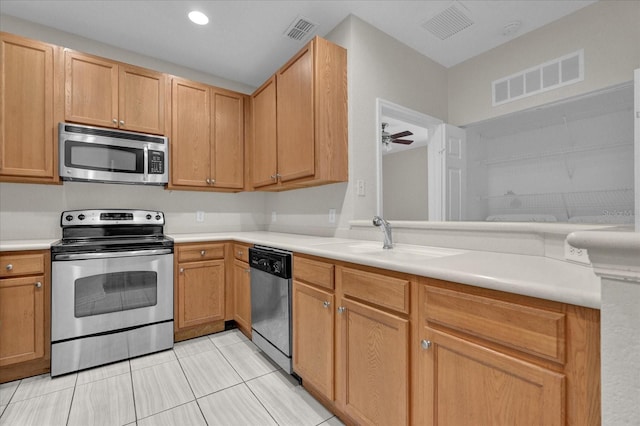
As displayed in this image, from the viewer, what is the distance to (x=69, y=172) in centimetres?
229

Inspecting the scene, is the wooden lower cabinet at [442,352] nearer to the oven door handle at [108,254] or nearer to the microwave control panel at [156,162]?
the oven door handle at [108,254]

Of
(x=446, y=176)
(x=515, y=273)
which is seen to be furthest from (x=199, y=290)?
(x=446, y=176)

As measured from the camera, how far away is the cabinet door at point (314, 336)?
1.56m

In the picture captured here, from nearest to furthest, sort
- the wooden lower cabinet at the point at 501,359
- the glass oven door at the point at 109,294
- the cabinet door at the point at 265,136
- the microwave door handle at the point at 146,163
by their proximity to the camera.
Result: the wooden lower cabinet at the point at 501,359 → the glass oven door at the point at 109,294 → the microwave door handle at the point at 146,163 → the cabinet door at the point at 265,136

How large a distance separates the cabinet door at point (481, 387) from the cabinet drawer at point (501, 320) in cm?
5

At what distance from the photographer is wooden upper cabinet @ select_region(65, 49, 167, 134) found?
2346 mm

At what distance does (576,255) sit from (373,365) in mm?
917

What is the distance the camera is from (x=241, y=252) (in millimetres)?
2553

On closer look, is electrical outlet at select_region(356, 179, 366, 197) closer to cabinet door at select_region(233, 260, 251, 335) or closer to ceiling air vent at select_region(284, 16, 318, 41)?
cabinet door at select_region(233, 260, 251, 335)

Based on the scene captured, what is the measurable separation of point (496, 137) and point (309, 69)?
299 cm

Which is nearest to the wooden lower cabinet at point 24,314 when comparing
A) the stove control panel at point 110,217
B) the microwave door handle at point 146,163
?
the stove control panel at point 110,217

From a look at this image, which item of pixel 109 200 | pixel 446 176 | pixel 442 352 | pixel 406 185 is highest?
pixel 406 185

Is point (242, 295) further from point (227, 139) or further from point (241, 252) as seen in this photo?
point (227, 139)

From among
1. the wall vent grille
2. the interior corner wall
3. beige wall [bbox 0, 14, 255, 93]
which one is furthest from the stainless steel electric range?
the wall vent grille
